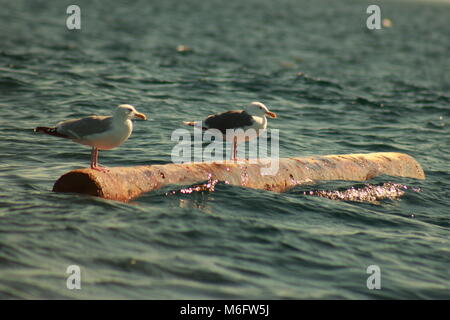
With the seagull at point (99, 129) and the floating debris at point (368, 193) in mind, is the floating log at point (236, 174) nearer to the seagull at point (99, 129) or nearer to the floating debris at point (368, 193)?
the floating debris at point (368, 193)

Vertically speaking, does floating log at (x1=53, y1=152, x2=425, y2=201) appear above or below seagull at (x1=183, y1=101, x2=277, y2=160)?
below

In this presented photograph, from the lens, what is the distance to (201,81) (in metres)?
22.8

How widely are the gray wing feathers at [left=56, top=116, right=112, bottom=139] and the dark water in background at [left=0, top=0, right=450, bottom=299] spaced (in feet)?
3.10

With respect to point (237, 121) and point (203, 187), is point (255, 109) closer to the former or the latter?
point (237, 121)

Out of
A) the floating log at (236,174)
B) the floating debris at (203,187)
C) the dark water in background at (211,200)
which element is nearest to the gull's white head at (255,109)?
the floating log at (236,174)

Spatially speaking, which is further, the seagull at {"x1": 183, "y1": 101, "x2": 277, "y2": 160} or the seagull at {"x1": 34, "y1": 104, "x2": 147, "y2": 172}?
the seagull at {"x1": 183, "y1": 101, "x2": 277, "y2": 160}

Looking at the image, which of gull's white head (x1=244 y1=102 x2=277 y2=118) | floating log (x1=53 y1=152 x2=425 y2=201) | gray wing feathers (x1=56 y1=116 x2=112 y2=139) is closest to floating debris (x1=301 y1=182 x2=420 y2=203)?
floating log (x1=53 y1=152 x2=425 y2=201)

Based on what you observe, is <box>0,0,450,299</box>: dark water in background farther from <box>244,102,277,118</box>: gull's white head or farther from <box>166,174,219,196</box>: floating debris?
<box>244,102,277,118</box>: gull's white head

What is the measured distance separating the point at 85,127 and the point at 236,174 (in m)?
2.24

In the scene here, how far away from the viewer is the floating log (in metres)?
8.88

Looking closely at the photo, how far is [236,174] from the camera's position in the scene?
1001 cm

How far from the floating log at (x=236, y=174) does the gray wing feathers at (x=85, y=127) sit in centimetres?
75

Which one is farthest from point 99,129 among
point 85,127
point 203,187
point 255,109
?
point 255,109

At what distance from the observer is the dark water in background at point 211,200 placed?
23.6 ft
